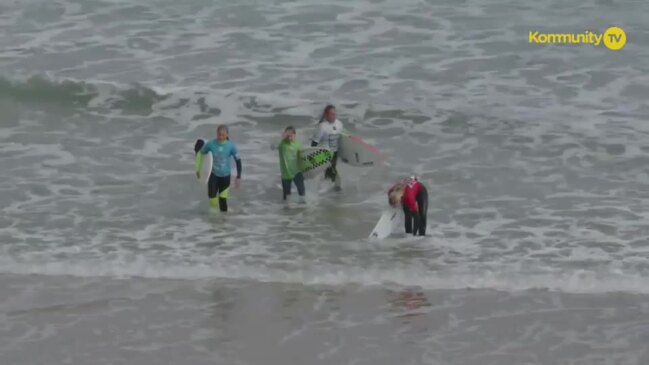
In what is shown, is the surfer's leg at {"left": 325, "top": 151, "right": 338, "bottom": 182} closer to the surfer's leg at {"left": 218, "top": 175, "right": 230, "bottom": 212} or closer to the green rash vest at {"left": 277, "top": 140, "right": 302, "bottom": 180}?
the green rash vest at {"left": 277, "top": 140, "right": 302, "bottom": 180}

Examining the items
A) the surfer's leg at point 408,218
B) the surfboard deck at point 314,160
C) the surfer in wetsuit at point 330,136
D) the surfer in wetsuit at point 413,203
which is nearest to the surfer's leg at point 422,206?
the surfer in wetsuit at point 413,203

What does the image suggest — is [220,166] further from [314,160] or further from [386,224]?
[386,224]

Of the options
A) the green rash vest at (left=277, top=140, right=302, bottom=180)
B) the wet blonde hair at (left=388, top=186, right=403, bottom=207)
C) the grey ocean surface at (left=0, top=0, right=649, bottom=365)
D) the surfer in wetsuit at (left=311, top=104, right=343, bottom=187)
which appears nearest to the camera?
the grey ocean surface at (left=0, top=0, right=649, bottom=365)

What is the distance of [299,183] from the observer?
17.8 metres

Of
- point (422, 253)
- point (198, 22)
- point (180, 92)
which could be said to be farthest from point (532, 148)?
point (198, 22)

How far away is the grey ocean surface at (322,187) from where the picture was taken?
12.5 metres

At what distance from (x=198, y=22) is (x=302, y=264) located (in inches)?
506

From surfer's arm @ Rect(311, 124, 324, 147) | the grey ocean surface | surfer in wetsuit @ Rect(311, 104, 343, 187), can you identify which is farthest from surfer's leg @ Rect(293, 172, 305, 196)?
surfer's arm @ Rect(311, 124, 324, 147)

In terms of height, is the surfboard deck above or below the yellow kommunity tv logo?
below

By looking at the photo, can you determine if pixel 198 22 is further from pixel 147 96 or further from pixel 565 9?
pixel 565 9

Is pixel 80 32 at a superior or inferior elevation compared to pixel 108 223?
superior

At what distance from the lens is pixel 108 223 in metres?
16.9

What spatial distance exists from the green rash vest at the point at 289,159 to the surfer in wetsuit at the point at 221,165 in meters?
0.75

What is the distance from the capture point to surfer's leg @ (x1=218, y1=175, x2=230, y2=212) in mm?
17234
